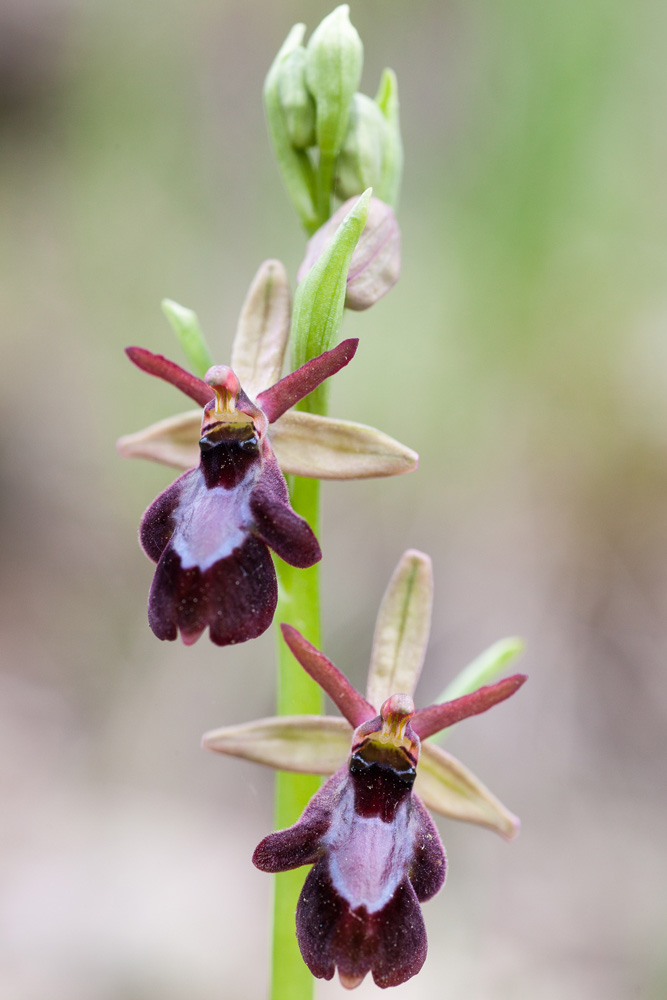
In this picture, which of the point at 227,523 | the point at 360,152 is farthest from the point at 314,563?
the point at 360,152

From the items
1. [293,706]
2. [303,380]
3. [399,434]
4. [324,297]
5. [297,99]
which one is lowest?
[293,706]

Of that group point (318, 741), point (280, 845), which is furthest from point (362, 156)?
point (280, 845)

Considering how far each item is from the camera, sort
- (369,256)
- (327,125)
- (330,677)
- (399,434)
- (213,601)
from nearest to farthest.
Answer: (213,601), (330,677), (369,256), (327,125), (399,434)

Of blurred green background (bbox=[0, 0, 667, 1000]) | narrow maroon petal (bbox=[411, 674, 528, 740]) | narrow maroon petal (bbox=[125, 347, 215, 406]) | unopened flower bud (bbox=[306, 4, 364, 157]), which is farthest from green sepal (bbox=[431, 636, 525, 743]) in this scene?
blurred green background (bbox=[0, 0, 667, 1000])

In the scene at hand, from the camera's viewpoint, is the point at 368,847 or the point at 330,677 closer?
the point at 368,847

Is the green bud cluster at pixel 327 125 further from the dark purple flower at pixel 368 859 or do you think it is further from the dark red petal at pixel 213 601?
the dark purple flower at pixel 368 859

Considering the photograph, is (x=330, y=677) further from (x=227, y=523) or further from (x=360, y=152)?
(x=360, y=152)

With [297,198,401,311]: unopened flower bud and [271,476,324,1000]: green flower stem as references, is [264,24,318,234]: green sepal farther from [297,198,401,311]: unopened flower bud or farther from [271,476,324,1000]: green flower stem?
[271,476,324,1000]: green flower stem
